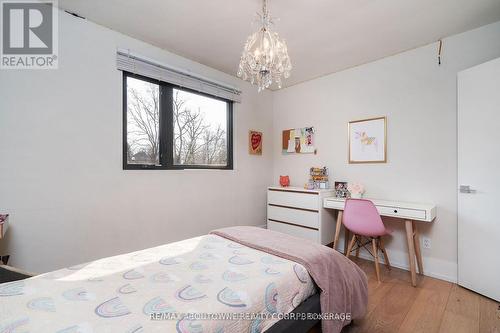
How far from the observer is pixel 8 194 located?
5.64 ft

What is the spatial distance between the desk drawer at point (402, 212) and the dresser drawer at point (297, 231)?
808 millimetres

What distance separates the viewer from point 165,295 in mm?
987

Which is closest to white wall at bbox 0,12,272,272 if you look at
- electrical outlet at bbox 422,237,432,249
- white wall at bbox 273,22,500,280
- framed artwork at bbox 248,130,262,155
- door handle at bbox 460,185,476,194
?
framed artwork at bbox 248,130,262,155

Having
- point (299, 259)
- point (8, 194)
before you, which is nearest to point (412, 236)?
point (299, 259)

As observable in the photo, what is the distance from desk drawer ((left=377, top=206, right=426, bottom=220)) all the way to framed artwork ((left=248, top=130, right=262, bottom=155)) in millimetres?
1817

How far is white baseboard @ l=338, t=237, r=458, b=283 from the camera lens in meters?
2.29

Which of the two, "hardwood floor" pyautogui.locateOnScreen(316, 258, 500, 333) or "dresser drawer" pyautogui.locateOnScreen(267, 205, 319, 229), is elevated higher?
"dresser drawer" pyautogui.locateOnScreen(267, 205, 319, 229)

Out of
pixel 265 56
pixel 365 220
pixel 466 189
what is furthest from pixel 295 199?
pixel 265 56

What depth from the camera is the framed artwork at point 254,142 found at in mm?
3463

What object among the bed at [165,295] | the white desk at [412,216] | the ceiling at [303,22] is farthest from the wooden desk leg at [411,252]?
the ceiling at [303,22]

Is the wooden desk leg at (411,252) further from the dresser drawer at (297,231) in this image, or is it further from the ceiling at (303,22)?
the ceiling at (303,22)

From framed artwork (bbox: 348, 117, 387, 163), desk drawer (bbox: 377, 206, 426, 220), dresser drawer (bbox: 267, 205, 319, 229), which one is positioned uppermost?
framed artwork (bbox: 348, 117, 387, 163)

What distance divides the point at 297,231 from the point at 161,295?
2.31m

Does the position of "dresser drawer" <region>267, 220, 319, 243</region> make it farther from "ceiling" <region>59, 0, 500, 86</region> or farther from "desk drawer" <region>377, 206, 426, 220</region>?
"ceiling" <region>59, 0, 500, 86</region>
